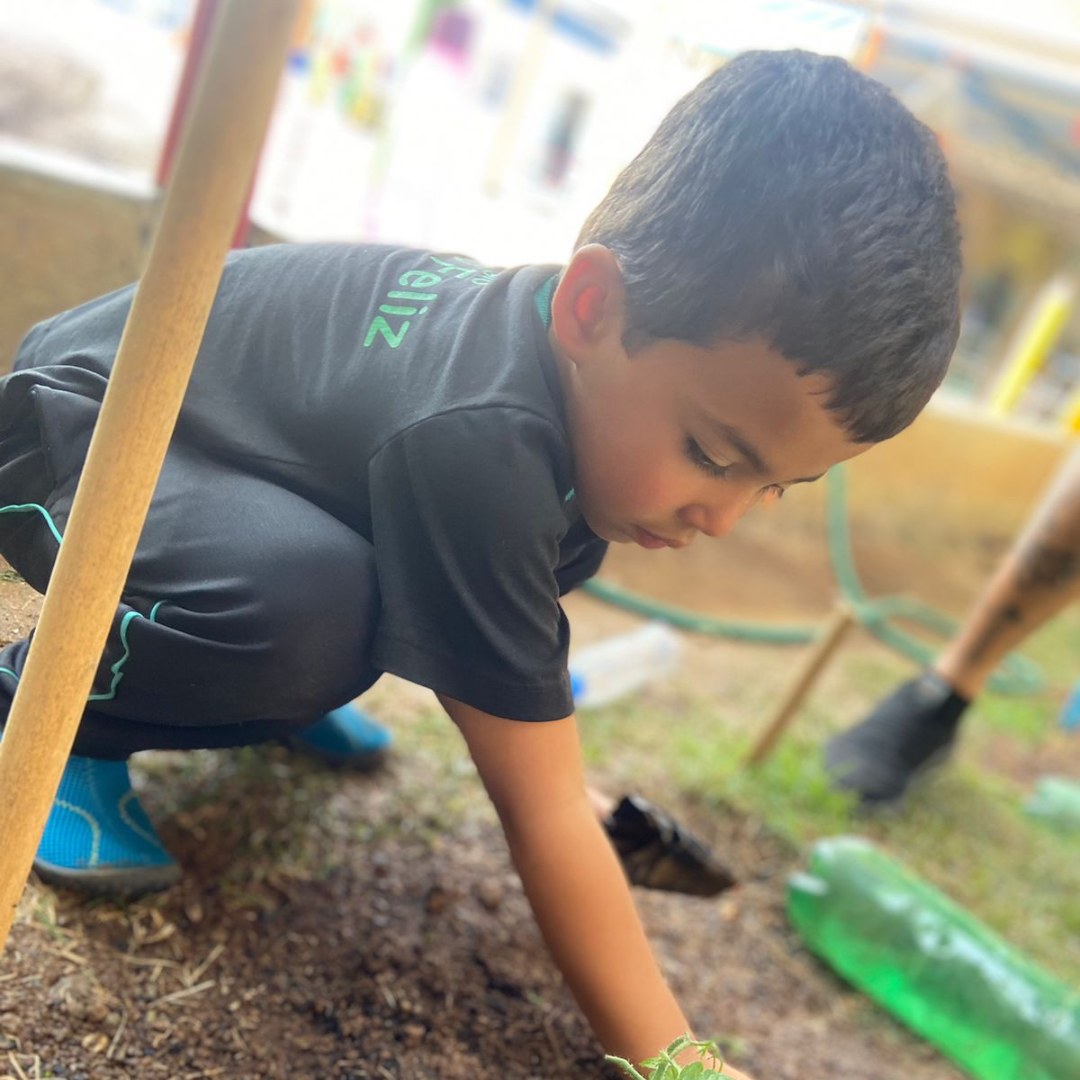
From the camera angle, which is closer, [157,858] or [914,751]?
[157,858]

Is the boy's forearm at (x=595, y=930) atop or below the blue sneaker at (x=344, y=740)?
atop

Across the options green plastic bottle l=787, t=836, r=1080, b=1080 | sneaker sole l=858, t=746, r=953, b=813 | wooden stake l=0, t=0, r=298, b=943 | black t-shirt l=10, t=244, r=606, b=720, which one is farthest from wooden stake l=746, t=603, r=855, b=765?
wooden stake l=0, t=0, r=298, b=943

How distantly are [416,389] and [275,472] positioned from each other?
150 millimetres

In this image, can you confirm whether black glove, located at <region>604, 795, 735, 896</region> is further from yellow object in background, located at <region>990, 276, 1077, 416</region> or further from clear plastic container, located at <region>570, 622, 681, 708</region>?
yellow object in background, located at <region>990, 276, 1077, 416</region>

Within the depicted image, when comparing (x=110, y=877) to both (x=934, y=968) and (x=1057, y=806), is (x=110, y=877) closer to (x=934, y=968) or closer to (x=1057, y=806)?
(x=934, y=968)

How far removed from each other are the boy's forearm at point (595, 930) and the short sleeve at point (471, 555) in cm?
11

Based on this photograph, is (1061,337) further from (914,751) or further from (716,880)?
(716,880)

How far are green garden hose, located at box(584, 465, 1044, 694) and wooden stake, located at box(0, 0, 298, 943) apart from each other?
1672 millimetres

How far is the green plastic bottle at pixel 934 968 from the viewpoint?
3.84ft

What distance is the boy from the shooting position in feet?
2.49

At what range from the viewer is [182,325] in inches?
20.3

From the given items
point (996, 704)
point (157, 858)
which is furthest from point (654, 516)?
point (996, 704)

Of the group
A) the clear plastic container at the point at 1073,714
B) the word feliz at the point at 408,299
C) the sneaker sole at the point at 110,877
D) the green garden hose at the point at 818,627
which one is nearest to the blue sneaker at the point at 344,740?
the sneaker sole at the point at 110,877

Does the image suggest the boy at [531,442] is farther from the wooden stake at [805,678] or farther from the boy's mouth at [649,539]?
the wooden stake at [805,678]
